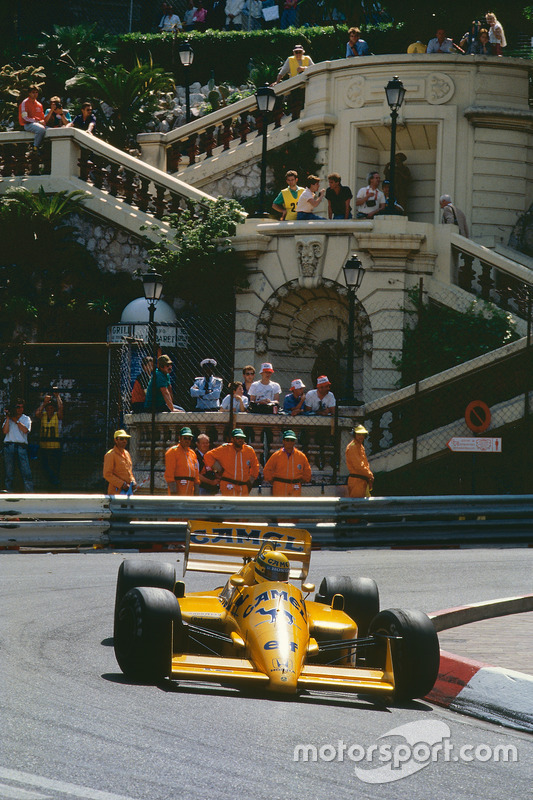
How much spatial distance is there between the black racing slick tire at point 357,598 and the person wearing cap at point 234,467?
7.75m

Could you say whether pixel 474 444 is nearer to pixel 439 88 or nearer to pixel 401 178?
pixel 439 88

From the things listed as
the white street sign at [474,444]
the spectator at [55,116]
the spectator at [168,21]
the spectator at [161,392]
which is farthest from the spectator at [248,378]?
the spectator at [168,21]

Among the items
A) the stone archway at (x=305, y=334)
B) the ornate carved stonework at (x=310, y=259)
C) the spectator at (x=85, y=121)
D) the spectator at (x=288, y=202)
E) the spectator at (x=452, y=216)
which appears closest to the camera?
the ornate carved stonework at (x=310, y=259)

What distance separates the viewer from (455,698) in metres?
8.02

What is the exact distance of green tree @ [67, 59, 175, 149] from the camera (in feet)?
102

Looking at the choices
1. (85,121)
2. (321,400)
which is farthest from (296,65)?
(321,400)

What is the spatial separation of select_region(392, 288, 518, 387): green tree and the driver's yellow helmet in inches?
546

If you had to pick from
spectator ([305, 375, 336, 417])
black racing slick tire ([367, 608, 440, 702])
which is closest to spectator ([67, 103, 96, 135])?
spectator ([305, 375, 336, 417])

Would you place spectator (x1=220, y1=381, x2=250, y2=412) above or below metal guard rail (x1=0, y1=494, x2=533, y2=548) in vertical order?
above

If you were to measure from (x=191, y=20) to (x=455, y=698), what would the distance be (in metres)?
34.1

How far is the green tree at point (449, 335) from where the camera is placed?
2230 cm

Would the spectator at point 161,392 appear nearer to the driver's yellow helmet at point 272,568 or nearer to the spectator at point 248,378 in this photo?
the spectator at point 248,378

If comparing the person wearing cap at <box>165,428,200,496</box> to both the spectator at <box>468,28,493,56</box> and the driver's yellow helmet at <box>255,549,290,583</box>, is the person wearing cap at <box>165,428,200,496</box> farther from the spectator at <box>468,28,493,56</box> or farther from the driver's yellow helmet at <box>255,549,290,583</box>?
the spectator at <box>468,28,493,56</box>

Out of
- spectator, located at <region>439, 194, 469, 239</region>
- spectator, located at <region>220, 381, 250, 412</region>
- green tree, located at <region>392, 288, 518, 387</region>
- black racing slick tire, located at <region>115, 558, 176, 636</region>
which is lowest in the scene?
black racing slick tire, located at <region>115, 558, 176, 636</region>
